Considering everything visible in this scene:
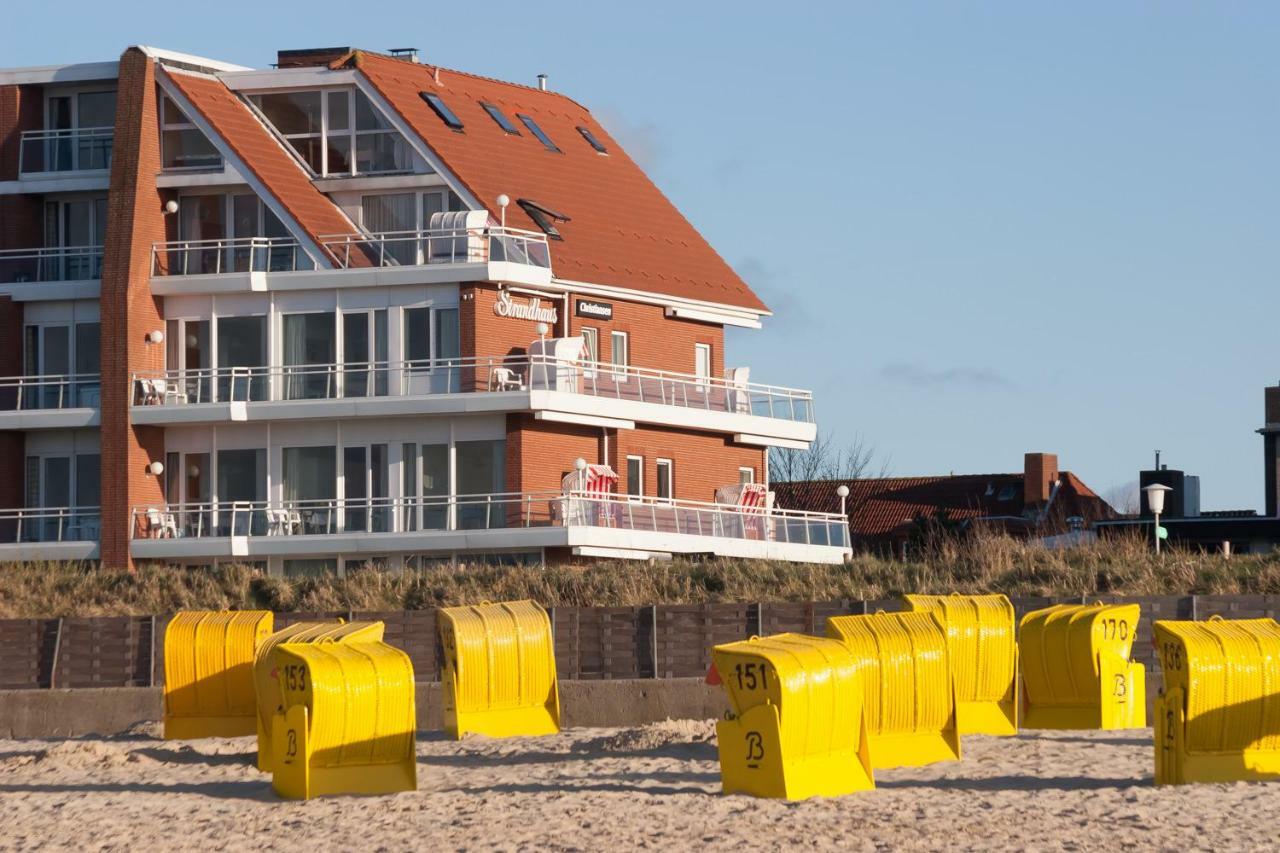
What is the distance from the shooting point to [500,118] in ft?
170

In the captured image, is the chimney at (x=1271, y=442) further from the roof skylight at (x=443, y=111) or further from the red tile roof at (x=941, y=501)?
the roof skylight at (x=443, y=111)

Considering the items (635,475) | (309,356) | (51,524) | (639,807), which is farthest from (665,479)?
(639,807)

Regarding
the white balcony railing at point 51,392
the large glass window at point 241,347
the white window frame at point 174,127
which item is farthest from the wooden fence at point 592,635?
the white window frame at point 174,127

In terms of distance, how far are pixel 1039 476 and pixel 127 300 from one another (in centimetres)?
3907

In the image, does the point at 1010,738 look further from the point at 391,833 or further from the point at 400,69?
the point at 400,69

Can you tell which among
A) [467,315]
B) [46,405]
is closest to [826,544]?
[467,315]

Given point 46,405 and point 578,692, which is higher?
point 46,405

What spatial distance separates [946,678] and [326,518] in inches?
1066

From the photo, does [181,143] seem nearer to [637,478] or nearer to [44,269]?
[44,269]

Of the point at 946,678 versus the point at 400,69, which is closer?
the point at 946,678

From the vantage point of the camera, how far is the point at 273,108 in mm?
48562

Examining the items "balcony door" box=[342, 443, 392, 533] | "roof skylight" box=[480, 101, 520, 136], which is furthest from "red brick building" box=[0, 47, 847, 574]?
"roof skylight" box=[480, 101, 520, 136]

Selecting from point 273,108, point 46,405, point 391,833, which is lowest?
point 391,833

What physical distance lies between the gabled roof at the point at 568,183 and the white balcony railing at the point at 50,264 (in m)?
7.03
